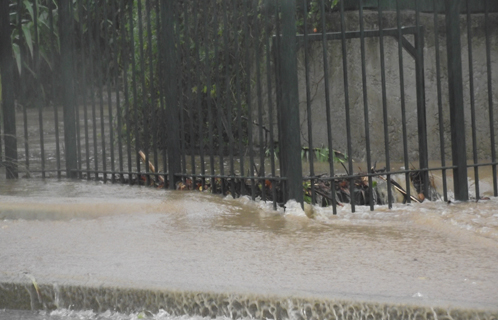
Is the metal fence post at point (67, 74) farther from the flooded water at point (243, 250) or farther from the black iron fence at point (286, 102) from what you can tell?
the flooded water at point (243, 250)

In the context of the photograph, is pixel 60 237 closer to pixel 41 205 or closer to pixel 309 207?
pixel 41 205

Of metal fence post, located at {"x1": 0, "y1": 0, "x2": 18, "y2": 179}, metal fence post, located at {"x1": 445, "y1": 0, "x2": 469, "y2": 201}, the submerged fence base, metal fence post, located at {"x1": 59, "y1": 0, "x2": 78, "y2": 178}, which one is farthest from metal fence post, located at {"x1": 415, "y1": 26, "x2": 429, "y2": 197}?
metal fence post, located at {"x1": 0, "y1": 0, "x2": 18, "y2": 179}

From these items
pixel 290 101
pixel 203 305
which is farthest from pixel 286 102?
pixel 203 305

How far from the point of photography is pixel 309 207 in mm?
5332

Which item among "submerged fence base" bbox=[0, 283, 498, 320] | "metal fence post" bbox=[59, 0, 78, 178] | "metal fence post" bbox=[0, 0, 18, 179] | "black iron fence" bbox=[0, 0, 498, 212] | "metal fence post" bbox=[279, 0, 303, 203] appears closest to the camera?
"submerged fence base" bbox=[0, 283, 498, 320]

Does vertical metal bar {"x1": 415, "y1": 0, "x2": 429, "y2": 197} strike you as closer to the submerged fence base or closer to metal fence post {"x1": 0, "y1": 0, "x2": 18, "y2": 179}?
the submerged fence base

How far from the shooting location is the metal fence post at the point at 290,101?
17.0 ft

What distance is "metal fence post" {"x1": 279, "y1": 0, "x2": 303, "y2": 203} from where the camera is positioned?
5.20 metres

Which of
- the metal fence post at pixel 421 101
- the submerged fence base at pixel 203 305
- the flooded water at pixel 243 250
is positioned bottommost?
the submerged fence base at pixel 203 305

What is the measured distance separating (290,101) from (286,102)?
3 centimetres

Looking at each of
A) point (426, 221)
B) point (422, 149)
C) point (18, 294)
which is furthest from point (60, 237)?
point (422, 149)

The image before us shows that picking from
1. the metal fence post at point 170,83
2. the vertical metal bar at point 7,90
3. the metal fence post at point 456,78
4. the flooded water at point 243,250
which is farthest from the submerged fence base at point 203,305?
the vertical metal bar at point 7,90

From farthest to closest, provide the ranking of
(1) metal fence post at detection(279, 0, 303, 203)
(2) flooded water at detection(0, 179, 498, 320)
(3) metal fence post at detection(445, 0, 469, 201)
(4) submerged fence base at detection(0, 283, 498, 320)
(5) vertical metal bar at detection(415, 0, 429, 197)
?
(3) metal fence post at detection(445, 0, 469, 201) < (5) vertical metal bar at detection(415, 0, 429, 197) < (1) metal fence post at detection(279, 0, 303, 203) < (2) flooded water at detection(0, 179, 498, 320) < (4) submerged fence base at detection(0, 283, 498, 320)

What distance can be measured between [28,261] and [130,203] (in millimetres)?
1377
